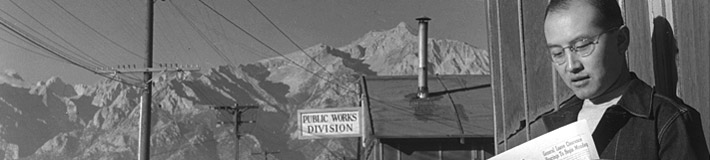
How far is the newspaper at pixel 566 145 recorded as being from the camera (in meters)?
2.31

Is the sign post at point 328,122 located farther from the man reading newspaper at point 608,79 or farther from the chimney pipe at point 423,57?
the man reading newspaper at point 608,79

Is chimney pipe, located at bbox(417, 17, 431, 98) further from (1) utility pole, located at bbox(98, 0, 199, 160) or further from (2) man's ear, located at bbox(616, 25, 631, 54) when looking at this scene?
(2) man's ear, located at bbox(616, 25, 631, 54)

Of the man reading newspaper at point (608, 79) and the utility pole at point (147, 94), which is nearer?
the man reading newspaper at point (608, 79)

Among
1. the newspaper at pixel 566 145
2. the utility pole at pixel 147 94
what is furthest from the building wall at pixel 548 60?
the utility pole at pixel 147 94

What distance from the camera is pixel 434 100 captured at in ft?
68.3

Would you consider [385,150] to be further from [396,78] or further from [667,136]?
[667,136]

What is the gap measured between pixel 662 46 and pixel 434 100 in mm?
18086

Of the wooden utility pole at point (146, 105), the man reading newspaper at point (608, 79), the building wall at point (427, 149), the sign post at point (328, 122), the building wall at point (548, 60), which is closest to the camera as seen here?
the man reading newspaper at point (608, 79)

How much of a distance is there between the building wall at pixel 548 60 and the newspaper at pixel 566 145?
396 millimetres

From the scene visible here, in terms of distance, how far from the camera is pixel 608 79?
8.14 feet

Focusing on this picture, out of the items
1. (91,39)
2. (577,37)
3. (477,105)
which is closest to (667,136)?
(577,37)

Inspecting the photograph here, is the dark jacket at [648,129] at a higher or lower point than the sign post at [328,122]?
lower

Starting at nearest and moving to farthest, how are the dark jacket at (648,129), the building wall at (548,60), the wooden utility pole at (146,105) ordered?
the dark jacket at (648,129) < the building wall at (548,60) < the wooden utility pole at (146,105)

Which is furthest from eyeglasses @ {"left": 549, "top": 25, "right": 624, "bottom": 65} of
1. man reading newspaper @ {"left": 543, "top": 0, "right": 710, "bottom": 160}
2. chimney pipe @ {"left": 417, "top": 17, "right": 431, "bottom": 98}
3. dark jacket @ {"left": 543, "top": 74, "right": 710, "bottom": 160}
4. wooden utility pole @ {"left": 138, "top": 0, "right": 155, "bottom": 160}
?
wooden utility pole @ {"left": 138, "top": 0, "right": 155, "bottom": 160}
